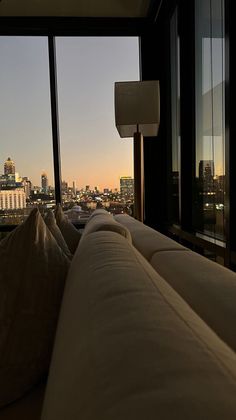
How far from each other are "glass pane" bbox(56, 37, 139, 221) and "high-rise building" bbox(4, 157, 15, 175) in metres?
0.69

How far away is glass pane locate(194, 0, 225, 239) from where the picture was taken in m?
2.38

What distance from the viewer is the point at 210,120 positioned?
2.64 metres

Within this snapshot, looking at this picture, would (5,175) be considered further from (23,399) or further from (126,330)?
(126,330)

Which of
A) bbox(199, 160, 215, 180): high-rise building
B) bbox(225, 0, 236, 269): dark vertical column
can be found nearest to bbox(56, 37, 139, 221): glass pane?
bbox(199, 160, 215, 180): high-rise building

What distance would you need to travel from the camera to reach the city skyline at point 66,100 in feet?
14.1

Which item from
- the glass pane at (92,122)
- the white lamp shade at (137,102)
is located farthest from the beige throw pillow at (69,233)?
the glass pane at (92,122)

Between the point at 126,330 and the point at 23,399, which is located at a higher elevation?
the point at 126,330

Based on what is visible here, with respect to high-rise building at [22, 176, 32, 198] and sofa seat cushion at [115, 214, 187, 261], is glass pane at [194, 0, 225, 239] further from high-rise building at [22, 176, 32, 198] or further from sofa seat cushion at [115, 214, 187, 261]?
high-rise building at [22, 176, 32, 198]

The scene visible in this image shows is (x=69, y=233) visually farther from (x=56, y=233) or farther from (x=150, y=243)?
(x=150, y=243)

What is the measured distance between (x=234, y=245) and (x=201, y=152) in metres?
1.04

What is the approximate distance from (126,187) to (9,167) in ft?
5.26

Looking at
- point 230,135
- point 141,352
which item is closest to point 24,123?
point 230,135

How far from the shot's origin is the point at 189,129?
3170 mm

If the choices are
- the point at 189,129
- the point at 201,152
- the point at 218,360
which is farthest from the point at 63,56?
the point at 218,360
